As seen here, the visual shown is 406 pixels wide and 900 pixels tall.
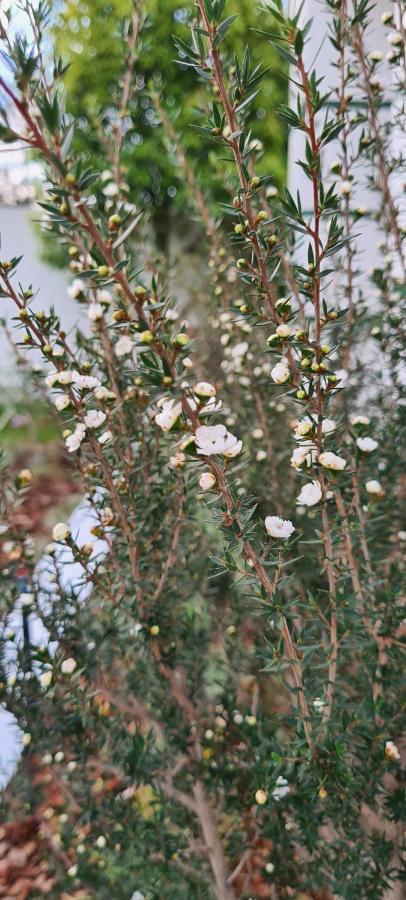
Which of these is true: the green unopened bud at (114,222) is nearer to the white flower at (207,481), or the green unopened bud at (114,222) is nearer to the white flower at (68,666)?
the white flower at (207,481)

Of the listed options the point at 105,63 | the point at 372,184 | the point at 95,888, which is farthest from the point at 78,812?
the point at 105,63

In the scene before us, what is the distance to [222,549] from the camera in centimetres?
157

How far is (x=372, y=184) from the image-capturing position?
1.81m

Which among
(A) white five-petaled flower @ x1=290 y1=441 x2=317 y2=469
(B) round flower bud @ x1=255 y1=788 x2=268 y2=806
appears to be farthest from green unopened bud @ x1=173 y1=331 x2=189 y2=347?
(B) round flower bud @ x1=255 y1=788 x2=268 y2=806

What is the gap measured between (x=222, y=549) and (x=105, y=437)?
0.44 meters

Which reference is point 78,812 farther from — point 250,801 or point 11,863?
point 11,863

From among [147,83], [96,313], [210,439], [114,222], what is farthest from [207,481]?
[147,83]

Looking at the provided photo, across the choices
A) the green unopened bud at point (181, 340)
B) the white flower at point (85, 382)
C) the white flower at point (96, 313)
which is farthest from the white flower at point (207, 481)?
the white flower at point (96, 313)

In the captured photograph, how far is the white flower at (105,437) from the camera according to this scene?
1.40 metres

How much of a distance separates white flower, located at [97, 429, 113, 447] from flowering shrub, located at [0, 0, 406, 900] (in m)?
0.02

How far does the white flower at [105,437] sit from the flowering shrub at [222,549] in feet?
0.06

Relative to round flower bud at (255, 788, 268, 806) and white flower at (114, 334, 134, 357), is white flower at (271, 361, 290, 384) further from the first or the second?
round flower bud at (255, 788, 268, 806)

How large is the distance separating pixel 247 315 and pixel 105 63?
23.1 ft

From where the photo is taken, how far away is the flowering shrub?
42.3 inches
